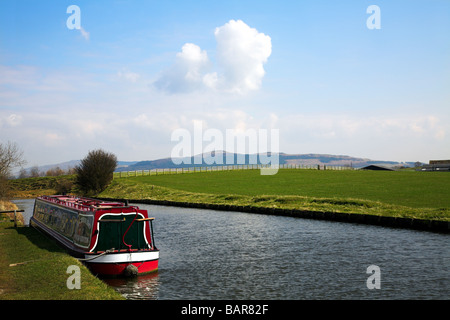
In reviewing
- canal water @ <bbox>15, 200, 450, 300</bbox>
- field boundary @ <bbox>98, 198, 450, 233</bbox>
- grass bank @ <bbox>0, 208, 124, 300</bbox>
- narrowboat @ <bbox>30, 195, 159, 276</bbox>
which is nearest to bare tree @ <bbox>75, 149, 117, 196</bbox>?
field boundary @ <bbox>98, 198, 450, 233</bbox>

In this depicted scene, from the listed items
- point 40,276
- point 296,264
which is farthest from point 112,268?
point 296,264

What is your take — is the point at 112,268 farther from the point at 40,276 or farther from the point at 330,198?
the point at 330,198

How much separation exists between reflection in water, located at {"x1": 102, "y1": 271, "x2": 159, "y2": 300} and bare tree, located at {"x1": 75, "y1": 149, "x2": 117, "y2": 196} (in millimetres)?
65048

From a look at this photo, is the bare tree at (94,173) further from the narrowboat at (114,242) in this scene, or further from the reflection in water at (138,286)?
the reflection in water at (138,286)

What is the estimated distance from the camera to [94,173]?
80.2 m

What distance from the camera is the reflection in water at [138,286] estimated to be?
15.8 metres

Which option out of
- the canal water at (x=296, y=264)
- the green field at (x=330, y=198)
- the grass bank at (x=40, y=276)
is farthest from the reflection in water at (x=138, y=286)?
the green field at (x=330, y=198)

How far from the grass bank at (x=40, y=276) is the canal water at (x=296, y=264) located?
76.1 inches

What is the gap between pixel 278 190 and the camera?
5525cm

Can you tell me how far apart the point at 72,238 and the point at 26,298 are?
9.50m

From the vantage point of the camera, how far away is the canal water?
1585 centimetres

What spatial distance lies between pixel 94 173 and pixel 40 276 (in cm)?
6718
